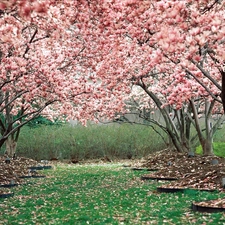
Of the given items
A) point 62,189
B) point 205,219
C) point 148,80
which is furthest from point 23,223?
point 148,80

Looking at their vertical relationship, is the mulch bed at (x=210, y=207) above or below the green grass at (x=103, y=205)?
above

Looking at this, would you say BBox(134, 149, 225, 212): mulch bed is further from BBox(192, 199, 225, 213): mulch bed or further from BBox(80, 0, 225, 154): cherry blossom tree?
BBox(80, 0, 225, 154): cherry blossom tree

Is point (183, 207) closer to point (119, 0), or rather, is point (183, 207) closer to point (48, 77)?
point (119, 0)

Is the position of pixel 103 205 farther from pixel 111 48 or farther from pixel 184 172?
pixel 111 48

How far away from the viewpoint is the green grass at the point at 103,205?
7.79m

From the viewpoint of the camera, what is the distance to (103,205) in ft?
31.4

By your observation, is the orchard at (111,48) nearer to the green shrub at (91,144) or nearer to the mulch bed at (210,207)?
the mulch bed at (210,207)

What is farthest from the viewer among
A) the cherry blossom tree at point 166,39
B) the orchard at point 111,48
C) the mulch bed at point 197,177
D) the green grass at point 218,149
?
the green grass at point 218,149

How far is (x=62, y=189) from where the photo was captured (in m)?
13.2

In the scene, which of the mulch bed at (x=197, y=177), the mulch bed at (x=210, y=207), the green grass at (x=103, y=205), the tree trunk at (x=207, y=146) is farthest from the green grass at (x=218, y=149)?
the mulch bed at (x=210, y=207)

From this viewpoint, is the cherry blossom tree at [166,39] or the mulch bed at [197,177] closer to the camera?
the cherry blossom tree at [166,39]

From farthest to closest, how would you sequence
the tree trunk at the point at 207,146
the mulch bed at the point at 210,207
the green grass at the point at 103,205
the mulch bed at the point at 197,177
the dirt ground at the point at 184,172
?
the tree trunk at the point at 207,146, the dirt ground at the point at 184,172, the mulch bed at the point at 197,177, the mulch bed at the point at 210,207, the green grass at the point at 103,205

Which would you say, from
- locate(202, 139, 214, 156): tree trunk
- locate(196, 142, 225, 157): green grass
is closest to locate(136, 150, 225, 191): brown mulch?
locate(202, 139, 214, 156): tree trunk

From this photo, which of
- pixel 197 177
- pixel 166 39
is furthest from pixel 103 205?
pixel 166 39
